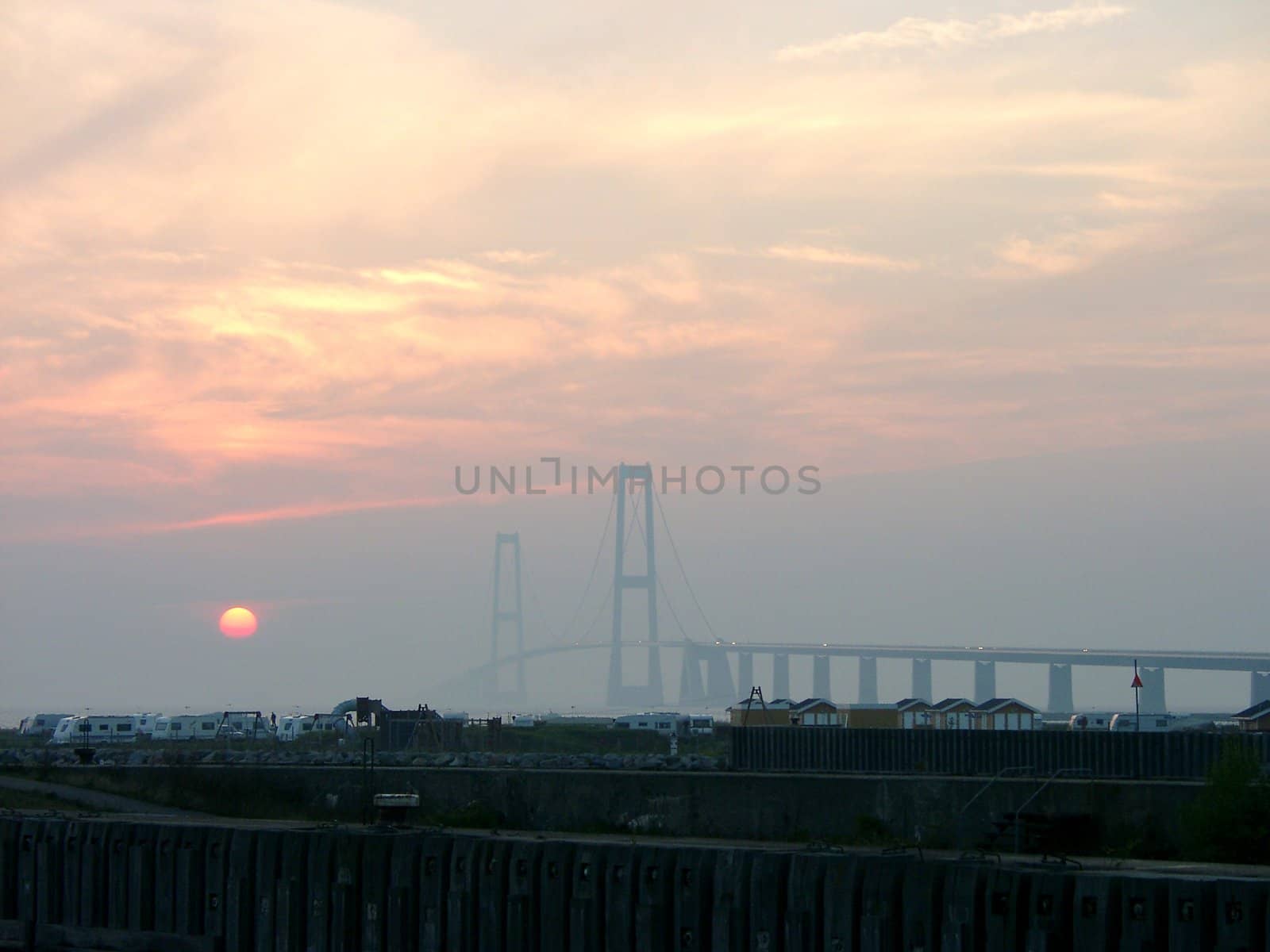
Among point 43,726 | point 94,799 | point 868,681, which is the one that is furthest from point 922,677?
point 94,799

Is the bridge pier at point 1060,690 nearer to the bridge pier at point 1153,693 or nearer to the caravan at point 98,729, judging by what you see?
the bridge pier at point 1153,693

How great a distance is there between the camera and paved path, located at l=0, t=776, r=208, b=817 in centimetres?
2847

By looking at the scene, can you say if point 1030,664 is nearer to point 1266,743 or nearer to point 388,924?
point 1266,743

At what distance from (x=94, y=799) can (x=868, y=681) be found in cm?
11671

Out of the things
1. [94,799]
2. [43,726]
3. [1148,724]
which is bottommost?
[94,799]

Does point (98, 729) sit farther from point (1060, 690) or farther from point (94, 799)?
point (1060, 690)

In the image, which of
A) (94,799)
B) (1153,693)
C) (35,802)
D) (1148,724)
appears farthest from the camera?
(1153,693)

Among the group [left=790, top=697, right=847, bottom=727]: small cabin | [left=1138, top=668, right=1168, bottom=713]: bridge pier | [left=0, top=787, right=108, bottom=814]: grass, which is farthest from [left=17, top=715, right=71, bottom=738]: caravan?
[left=1138, top=668, right=1168, bottom=713]: bridge pier

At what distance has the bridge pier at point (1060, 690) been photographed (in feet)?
429

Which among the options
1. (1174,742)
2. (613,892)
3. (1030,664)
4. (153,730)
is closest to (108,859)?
(613,892)

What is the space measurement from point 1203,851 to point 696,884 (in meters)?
7.01

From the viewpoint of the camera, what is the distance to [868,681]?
142500 mm

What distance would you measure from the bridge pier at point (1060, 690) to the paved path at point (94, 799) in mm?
105412

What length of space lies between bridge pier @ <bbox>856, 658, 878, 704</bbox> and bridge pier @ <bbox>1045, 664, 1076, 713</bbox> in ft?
45.3
